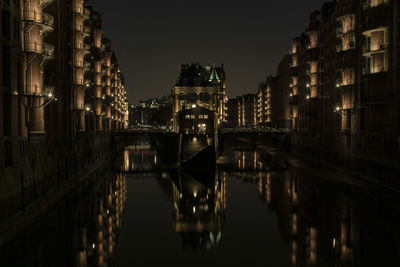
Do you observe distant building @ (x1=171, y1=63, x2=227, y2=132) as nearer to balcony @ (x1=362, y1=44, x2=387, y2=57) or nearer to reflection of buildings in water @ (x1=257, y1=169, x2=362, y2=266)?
reflection of buildings in water @ (x1=257, y1=169, x2=362, y2=266)

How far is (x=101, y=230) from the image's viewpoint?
30.4 metres

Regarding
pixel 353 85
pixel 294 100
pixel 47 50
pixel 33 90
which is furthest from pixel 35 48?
pixel 294 100

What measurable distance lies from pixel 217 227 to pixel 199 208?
289 inches

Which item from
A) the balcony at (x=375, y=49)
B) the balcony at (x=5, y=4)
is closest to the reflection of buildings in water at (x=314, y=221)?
the balcony at (x=375, y=49)

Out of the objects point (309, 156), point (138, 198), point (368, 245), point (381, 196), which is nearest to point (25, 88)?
point (138, 198)

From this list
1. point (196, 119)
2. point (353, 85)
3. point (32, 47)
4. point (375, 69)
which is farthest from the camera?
point (196, 119)

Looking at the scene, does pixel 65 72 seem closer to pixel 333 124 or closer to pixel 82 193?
pixel 82 193

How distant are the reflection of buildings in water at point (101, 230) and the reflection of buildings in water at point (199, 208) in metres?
5.46

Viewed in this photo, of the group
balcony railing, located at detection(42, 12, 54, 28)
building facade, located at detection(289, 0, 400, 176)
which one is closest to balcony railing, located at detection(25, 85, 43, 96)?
balcony railing, located at detection(42, 12, 54, 28)

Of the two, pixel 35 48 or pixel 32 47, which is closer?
pixel 32 47

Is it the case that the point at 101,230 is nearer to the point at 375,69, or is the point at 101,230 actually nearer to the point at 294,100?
the point at 375,69

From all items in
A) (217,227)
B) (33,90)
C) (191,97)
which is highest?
(191,97)

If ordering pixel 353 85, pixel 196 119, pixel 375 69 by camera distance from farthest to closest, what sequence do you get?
1. pixel 196 119
2. pixel 353 85
3. pixel 375 69

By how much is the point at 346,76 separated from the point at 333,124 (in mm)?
13185
